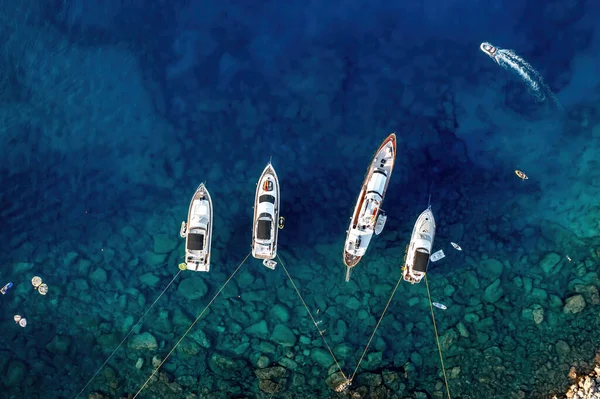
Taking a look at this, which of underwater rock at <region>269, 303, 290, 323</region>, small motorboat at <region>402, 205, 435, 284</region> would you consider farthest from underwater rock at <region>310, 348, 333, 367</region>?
small motorboat at <region>402, 205, 435, 284</region>

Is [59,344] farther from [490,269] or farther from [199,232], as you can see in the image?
[490,269]

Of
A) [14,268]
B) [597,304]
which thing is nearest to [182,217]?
[14,268]

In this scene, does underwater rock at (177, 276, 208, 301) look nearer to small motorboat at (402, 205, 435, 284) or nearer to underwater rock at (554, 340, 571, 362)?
small motorboat at (402, 205, 435, 284)

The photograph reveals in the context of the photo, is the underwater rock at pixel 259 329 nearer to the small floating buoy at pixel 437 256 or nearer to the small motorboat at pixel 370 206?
the small motorboat at pixel 370 206

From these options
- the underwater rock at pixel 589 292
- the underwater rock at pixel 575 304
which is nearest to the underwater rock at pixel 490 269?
the underwater rock at pixel 575 304

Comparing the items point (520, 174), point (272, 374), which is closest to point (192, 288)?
point (272, 374)

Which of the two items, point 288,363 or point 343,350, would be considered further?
point 288,363

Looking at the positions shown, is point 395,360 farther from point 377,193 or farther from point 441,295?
point 377,193

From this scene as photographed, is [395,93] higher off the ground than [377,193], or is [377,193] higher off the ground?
[395,93]
